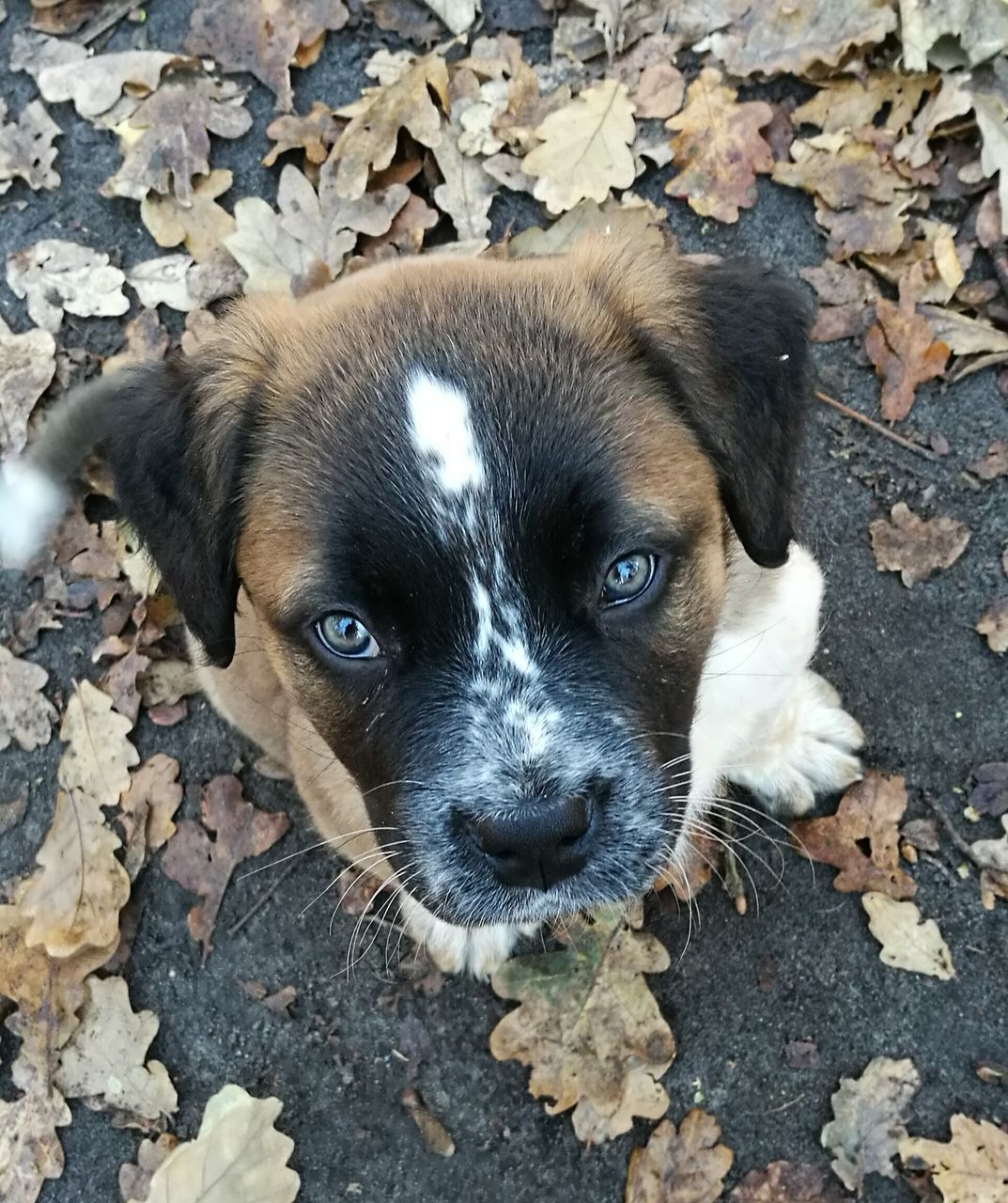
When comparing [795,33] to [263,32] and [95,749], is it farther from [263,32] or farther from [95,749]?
[95,749]

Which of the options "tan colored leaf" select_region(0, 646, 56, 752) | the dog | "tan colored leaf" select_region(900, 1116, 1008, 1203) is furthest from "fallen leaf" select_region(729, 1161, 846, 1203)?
"tan colored leaf" select_region(0, 646, 56, 752)

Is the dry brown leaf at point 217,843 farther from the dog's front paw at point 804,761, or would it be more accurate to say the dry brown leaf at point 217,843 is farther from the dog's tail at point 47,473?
the dog's front paw at point 804,761

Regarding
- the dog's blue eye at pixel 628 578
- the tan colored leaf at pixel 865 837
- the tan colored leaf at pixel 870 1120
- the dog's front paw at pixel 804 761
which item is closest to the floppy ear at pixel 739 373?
the dog's blue eye at pixel 628 578

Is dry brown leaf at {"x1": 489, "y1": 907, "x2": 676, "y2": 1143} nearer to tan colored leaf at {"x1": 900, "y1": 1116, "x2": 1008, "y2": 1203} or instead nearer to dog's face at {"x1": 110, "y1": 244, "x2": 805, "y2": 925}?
tan colored leaf at {"x1": 900, "y1": 1116, "x2": 1008, "y2": 1203}

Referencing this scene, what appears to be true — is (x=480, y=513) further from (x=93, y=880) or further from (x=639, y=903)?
(x=93, y=880)

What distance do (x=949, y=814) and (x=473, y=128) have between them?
353 cm

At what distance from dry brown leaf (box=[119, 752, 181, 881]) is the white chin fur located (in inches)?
43.0

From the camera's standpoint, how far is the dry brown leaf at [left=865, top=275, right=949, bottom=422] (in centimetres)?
432

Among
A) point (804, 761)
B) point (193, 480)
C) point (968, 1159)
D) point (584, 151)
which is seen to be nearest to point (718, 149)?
point (584, 151)

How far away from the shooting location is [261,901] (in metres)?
4.16

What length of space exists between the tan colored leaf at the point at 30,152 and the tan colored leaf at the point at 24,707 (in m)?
2.37

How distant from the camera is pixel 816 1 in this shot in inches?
Answer: 188

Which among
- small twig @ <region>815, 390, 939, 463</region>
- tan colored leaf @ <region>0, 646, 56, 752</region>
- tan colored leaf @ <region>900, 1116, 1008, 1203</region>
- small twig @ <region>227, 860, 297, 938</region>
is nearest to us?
tan colored leaf @ <region>900, 1116, 1008, 1203</region>

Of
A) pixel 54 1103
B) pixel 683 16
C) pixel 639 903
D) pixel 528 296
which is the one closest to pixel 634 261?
pixel 528 296
